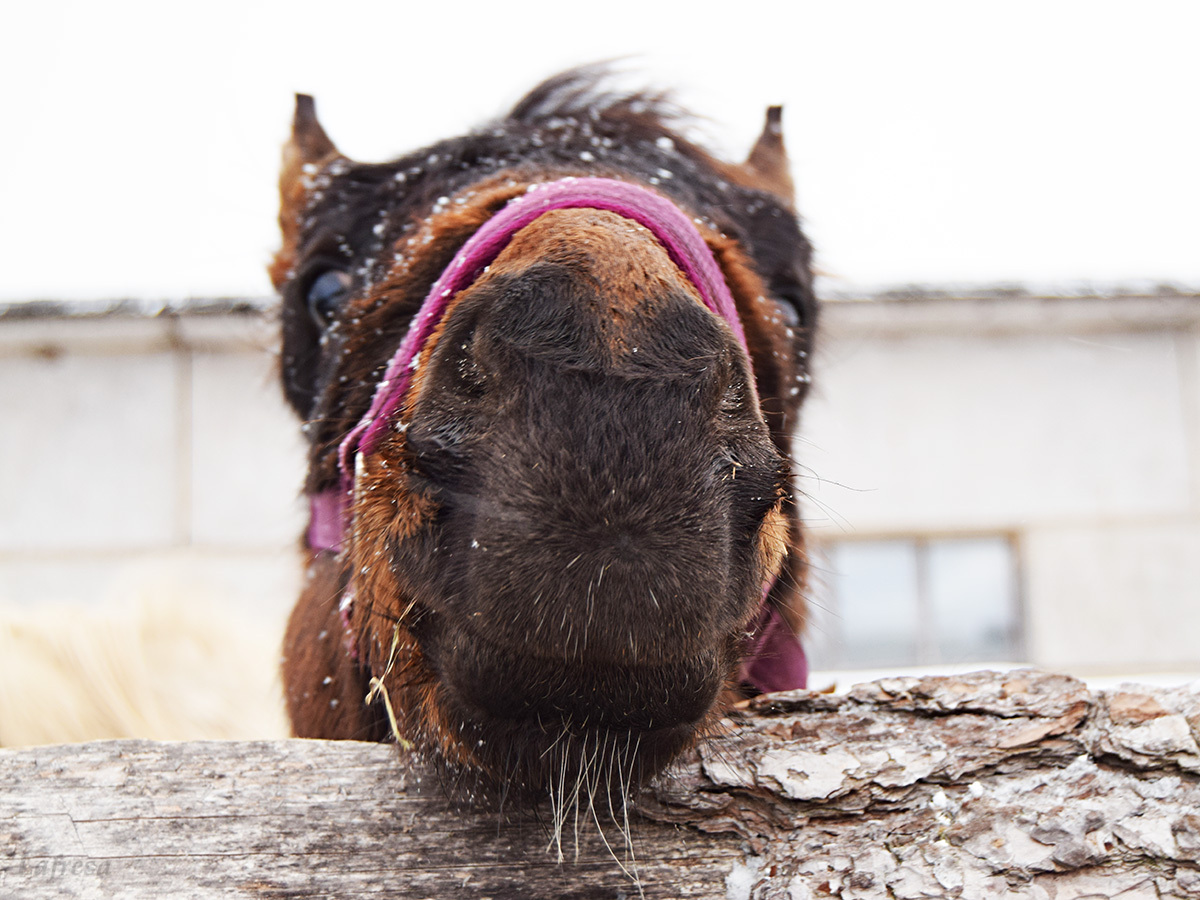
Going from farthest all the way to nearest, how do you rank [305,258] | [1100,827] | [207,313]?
[207,313] < [305,258] < [1100,827]

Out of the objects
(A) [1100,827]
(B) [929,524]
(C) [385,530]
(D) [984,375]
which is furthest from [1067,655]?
(C) [385,530]

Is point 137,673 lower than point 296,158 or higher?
lower

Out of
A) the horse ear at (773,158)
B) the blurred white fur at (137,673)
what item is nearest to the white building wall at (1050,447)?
the horse ear at (773,158)

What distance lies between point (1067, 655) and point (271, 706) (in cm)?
604

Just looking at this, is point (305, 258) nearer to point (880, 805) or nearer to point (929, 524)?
point (880, 805)

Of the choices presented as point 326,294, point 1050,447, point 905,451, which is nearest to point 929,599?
point 905,451

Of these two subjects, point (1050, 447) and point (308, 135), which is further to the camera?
point (1050, 447)

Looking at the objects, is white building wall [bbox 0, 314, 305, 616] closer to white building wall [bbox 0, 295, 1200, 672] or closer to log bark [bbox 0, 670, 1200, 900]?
white building wall [bbox 0, 295, 1200, 672]

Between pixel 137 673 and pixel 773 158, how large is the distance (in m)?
2.86

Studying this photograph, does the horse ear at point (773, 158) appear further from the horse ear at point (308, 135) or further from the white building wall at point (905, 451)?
the white building wall at point (905, 451)

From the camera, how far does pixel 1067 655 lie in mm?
6859

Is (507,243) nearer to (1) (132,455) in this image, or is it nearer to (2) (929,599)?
(1) (132,455)

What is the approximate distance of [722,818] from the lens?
40.4 inches

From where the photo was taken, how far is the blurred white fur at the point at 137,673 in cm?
281
